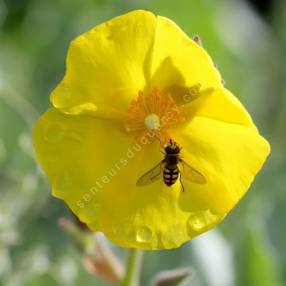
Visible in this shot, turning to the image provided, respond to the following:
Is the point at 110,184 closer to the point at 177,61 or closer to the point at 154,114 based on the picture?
the point at 154,114

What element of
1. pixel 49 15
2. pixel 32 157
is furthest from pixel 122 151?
pixel 49 15

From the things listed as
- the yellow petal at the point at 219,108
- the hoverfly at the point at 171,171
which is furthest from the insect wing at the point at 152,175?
the yellow petal at the point at 219,108

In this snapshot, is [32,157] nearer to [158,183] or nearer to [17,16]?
[158,183]

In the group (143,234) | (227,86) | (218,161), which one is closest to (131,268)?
(143,234)

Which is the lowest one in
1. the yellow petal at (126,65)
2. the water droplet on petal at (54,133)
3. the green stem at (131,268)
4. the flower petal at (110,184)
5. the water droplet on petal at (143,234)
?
the green stem at (131,268)

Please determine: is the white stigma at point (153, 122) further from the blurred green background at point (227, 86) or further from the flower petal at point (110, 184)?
the blurred green background at point (227, 86)
